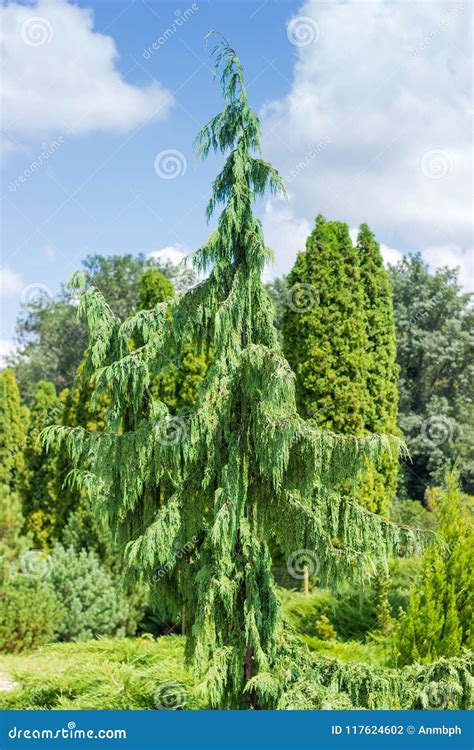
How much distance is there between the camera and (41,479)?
16891mm

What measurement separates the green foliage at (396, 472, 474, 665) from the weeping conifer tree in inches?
91.2

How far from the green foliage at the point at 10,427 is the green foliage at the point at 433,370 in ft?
38.5

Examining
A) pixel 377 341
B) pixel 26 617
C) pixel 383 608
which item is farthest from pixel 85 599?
pixel 377 341

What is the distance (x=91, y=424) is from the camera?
13969 mm

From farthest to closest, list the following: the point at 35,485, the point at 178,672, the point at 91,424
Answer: the point at 35,485, the point at 91,424, the point at 178,672

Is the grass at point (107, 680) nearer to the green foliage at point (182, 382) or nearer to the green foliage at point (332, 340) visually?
the green foliage at point (182, 382)

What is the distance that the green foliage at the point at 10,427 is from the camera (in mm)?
21266

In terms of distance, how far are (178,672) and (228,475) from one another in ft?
8.08

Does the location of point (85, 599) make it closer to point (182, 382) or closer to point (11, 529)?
point (11, 529)

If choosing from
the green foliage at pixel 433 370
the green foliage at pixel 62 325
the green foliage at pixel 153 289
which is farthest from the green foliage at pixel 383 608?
the green foliage at pixel 62 325

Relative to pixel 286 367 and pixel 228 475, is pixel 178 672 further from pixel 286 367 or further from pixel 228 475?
pixel 286 367

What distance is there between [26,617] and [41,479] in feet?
19.5

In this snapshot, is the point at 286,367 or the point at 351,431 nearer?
the point at 286,367

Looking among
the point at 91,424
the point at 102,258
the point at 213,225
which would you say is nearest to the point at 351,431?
the point at 91,424
